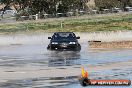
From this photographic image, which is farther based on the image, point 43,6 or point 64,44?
point 43,6

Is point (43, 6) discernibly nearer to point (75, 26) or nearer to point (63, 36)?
point (75, 26)

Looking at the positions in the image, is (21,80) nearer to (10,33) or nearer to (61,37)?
(61,37)

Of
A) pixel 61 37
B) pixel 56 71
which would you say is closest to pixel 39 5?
pixel 61 37

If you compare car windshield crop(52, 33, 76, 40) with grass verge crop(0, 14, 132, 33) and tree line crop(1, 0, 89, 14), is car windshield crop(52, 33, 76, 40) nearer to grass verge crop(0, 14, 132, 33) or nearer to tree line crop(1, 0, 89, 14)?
grass verge crop(0, 14, 132, 33)

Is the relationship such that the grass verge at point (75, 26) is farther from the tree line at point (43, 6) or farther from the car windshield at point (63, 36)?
the car windshield at point (63, 36)

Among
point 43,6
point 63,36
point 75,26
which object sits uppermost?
point 63,36

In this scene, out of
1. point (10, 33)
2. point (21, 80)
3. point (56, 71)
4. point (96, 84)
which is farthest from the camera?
point (10, 33)

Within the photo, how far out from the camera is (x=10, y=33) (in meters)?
60.5

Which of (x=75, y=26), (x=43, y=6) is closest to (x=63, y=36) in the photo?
(x=75, y=26)

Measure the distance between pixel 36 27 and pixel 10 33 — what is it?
19.8 feet

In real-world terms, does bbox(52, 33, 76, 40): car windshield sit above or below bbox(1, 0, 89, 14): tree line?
above

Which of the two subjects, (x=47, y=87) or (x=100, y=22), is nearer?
(x=47, y=87)

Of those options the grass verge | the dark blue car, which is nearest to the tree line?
the grass verge

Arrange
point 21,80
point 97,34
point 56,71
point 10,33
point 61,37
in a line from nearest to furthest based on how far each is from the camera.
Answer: point 21,80
point 56,71
point 61,37
point 97,34
point 10,33
